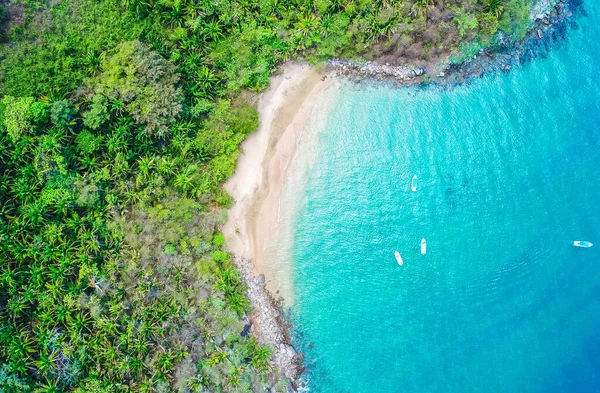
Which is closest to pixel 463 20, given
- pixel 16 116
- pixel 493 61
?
pixel 493 61

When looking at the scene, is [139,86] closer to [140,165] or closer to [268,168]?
[140,165]

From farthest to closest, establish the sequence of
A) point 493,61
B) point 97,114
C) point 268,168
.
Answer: point 493,61 < point 268,168 < point 97,114

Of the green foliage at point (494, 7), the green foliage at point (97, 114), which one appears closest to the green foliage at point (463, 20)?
the green foliage at point (494, 7)

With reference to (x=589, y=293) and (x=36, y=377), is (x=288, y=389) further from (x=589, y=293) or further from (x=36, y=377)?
(x=589, y=293)

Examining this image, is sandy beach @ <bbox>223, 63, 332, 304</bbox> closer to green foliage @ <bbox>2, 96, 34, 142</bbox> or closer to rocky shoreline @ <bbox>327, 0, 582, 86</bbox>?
rocky shoreline @ <bbox>327, 0, 582, 86</bbox>

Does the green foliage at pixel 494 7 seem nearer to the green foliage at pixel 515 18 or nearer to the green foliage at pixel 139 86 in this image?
the green foliage at pixel 515 18
